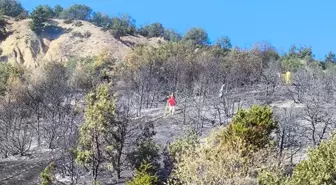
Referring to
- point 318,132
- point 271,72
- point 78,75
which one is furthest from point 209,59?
point 318,132

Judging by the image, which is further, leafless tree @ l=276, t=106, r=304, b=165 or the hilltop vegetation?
leafless tree @ l=276, t=106, r=304, b=165

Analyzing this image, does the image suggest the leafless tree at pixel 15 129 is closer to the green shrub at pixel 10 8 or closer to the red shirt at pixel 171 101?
the red shirt at pixel 171 101

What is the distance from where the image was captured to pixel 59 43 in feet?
450

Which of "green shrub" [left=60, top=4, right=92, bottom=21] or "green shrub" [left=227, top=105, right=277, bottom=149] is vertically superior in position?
"green shrub" [left=60, top=4, right=92, bottom=21]

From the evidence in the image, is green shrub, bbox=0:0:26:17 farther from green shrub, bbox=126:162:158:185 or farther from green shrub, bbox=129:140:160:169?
green shrub, bbox=126:162:158:185

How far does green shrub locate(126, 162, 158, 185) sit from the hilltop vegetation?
0.27ft

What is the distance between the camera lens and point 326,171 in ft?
90.9

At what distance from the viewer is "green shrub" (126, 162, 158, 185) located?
39.3 m

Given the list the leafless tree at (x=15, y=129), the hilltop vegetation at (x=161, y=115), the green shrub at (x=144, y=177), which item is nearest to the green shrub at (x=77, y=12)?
the hilltop vegetation at (x=161, y=115)

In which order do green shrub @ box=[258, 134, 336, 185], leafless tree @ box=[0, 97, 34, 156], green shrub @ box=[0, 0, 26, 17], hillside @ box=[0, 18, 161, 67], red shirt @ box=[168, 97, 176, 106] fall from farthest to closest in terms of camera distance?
1. green shrub @ box=[0, 0, 26, 17]
2. hillside @ box=[0, 18, 161, 67]
3. red shirt @ box=[168, 97, 176, 106]
4. leafless tree @ box=[0, 97, 34, 156]
5. green shrub @ box=[258, 134, 336, 185]

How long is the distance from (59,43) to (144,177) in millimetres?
101556

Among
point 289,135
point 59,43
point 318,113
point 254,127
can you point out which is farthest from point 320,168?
point 59,43

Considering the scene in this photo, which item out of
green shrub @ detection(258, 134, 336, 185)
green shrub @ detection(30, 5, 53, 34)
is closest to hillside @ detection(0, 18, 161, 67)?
green shrub @ detection(30, 5, 53, 34)

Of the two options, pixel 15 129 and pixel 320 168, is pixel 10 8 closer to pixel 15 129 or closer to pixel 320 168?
pixel 15 129
